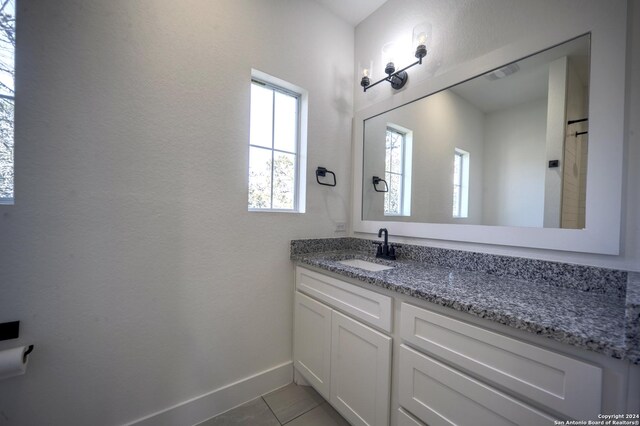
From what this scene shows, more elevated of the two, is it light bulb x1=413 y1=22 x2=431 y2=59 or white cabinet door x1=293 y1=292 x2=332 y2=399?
light bulb x1=413 y1=22 x2=431 y2=59

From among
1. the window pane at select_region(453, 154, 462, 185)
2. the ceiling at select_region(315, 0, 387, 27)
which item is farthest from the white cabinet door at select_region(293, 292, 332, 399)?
the ceiling at select_region(315, 0, 387, 27)

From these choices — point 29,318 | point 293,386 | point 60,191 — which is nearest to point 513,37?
point 60,191

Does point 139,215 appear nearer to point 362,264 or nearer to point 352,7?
point 362,264

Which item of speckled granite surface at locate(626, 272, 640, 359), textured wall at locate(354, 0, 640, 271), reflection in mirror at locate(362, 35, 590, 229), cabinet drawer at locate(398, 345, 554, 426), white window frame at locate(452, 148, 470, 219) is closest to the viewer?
speckled granite surface at locate(626, 272, 640, 359)

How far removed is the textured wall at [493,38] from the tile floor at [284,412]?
3.81 feet

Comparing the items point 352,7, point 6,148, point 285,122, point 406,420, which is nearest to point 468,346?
A: point 406,420

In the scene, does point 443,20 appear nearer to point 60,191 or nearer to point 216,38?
point 216,38

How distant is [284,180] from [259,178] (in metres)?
0.19

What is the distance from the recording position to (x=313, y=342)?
1473 millimetres

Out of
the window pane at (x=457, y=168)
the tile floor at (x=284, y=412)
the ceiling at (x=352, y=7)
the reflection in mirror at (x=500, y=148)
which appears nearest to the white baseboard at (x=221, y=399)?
the tile floor at (x=284, y=412)

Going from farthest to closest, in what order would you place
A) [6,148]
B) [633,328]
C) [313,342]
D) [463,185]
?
[313,342], [463,185], [6,148], [633,328]

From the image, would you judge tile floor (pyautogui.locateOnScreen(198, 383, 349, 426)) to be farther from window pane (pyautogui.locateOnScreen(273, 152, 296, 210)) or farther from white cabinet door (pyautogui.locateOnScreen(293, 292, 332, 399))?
window pane (pyautogui.locateOnScreen(273, 152, 296, 210))

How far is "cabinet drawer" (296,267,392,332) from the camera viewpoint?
107 centimetres

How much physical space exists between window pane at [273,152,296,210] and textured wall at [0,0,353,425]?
139 mm
